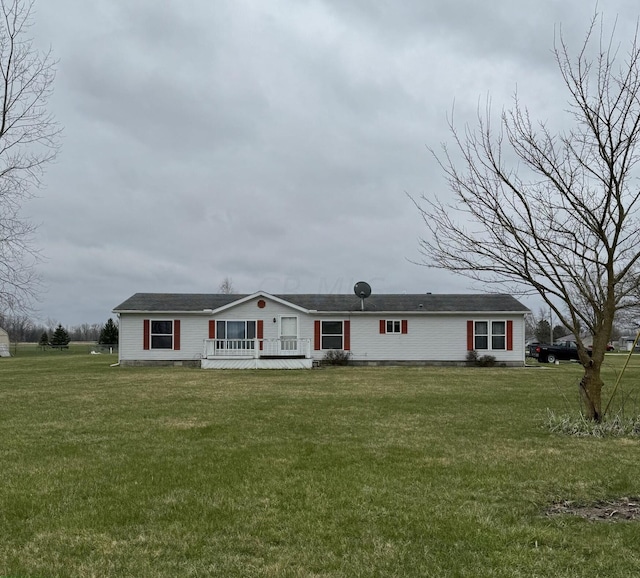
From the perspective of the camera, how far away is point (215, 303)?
2698 cm

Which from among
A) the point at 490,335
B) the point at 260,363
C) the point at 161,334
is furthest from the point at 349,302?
the point at 161,334

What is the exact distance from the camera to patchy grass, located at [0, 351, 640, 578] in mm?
3758

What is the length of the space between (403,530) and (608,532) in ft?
5.09

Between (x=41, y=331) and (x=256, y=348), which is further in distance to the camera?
(x=41, y=331)

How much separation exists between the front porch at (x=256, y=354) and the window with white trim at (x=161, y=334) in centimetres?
189

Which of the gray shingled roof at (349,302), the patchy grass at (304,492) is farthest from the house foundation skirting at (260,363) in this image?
the patchy grass at (304,492)

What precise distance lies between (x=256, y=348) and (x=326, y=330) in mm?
3580

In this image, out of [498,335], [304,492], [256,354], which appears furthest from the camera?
[498,335]

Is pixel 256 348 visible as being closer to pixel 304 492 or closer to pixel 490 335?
pixel 490 335

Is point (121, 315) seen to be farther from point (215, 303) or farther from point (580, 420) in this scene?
point (580, 420)

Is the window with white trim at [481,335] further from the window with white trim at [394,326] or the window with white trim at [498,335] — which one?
the window with white trim at [394,326]

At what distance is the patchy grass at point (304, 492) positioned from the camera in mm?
3758

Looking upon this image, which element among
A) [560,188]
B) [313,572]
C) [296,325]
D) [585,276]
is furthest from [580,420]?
[296,325]

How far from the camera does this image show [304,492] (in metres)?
5.30
